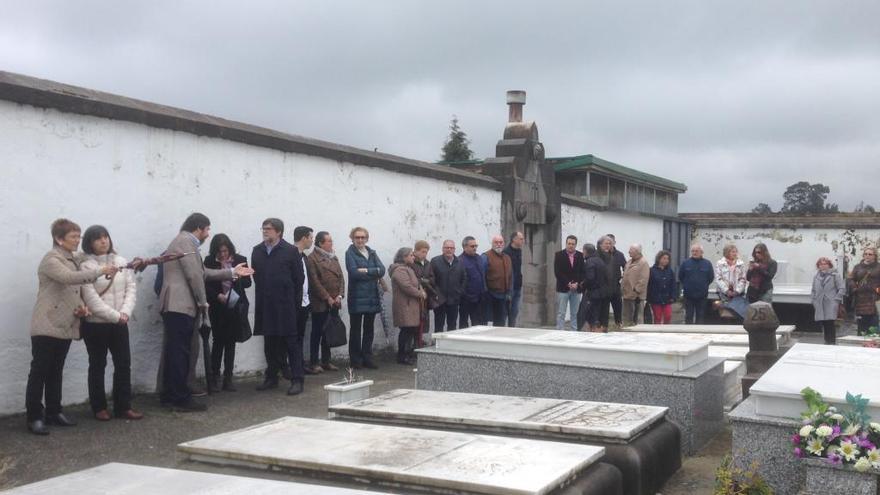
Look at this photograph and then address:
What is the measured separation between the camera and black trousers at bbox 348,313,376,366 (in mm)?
9797

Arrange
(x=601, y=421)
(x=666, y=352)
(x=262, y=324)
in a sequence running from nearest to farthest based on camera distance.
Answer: (x=601, y=421) → (x=666, y=352) → (x=262, y=324)

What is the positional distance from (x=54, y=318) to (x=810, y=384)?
4.90m

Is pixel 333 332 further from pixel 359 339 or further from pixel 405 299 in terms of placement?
pixel 405 299

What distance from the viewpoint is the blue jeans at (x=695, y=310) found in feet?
45.1

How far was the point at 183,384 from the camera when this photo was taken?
711 cm

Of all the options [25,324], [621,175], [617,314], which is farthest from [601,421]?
[621,175]

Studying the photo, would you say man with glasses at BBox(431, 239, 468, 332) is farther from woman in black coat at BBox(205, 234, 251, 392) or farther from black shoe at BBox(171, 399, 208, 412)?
black shoe at BBox(171, 399, 208, 412)

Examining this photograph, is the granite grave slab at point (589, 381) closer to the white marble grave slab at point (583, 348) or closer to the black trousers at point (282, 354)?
the white marble grave slab at point (583, 348)

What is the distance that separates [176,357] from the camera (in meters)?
7.05

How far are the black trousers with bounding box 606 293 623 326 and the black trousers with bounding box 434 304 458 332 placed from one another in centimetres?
314

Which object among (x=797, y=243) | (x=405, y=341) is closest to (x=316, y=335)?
(x=405, y=341)

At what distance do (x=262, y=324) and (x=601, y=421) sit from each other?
4.02m

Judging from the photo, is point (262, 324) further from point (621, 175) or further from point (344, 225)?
point (621, 175)

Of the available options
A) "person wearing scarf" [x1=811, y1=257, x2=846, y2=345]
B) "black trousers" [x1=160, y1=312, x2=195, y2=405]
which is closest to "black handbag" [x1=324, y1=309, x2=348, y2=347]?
"black trousers" [x1=160, y1=312, x2=195, y2=405]
